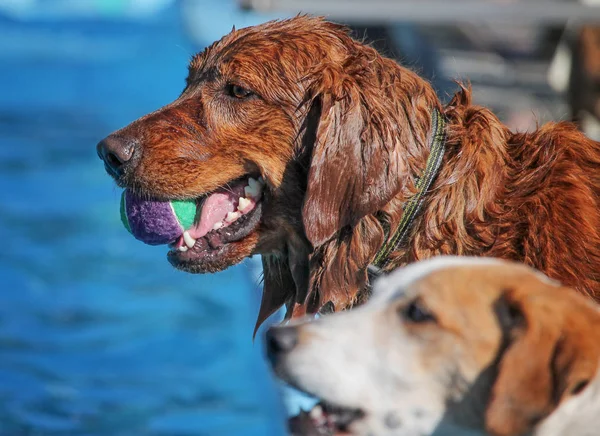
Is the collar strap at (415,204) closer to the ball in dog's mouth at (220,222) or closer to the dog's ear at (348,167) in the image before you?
the dog's ear at (348,167)

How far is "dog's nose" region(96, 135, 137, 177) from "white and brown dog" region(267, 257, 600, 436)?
138cm

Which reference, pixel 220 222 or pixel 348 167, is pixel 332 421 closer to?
pixel 348 167

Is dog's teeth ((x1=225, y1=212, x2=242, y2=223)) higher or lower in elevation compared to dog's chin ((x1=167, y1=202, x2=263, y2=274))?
higher

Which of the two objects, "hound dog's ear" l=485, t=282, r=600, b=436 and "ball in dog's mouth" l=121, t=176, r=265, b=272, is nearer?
"hound dog's ear" l=485, t=282, r=600, b=436

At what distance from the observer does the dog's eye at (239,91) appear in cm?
418

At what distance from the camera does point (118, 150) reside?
4.09 metres

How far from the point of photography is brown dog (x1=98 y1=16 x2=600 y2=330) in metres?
3.88

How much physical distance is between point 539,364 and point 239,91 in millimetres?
2000

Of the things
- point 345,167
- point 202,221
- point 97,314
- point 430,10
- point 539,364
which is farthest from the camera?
point 97,314

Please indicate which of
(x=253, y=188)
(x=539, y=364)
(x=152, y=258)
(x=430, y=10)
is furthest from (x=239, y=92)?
(x=152, y=258)

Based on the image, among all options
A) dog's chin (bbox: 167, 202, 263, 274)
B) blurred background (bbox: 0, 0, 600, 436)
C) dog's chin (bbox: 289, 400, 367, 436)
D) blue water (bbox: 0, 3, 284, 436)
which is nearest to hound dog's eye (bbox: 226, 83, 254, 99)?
dog's chin (bbox: 167, 202, 263, 274)

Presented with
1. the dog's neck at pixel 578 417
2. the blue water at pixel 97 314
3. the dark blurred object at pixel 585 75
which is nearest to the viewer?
the dog's neck at pixel 578 417

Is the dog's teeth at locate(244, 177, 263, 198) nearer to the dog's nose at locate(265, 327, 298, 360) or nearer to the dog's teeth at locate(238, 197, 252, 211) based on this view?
the dog's teeth at locate(238, 197, 252, 211)

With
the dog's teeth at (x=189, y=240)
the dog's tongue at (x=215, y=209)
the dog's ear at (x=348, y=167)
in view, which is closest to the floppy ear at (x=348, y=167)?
the dog's ear at (x=348, y=167)
